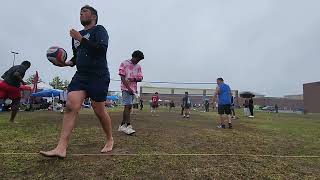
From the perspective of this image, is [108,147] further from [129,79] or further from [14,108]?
[14,108]

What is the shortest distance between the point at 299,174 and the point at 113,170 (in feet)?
7.65

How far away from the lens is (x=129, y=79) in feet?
23.9

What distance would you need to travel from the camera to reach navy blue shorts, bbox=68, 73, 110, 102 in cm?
466

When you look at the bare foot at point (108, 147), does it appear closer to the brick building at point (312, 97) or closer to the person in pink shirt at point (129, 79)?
the person in pink shirt at point (129, 79)

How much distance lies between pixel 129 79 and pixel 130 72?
0.50 feet

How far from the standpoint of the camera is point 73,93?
4.59 metres

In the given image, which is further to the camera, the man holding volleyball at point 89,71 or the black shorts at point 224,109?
the black shorts at point 224,109

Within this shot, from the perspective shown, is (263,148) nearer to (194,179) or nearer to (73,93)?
(194,179)

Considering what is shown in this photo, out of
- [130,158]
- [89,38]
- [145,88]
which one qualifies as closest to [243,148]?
[130,158]

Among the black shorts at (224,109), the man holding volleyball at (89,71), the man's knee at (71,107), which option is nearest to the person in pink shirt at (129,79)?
the man holding volleyball at (89,71)

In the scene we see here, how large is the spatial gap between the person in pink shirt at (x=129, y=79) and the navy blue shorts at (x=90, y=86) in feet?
8.01

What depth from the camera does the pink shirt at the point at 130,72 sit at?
23.9ft

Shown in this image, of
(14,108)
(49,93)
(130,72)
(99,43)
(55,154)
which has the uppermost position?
(49,93)

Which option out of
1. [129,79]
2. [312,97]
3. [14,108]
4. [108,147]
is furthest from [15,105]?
[312,97]
